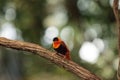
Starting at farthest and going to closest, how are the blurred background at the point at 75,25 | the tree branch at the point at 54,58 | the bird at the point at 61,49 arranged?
the blurred background at the point at 75,25
the bird at the point at 61,49
the tree branch at the point at 54,58

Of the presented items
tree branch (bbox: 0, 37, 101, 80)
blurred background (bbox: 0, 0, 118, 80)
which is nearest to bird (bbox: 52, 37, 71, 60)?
tree branch (bbox: 0, 37, 101, 80)

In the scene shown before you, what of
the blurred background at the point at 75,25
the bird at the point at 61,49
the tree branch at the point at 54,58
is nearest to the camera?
the tree branch at the point at 54,58

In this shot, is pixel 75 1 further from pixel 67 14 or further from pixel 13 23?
pixel 13 23

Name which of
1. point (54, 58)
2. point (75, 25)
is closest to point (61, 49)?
point (54, 58)

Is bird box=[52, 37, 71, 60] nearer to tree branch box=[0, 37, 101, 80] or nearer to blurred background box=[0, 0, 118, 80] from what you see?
tree branch box=[0, 37, 101, 80]

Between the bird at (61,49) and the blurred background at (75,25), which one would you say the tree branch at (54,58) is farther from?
the blurred background at (75,25)

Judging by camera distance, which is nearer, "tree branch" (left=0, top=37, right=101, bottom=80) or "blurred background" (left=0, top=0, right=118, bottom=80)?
"tree branch" (left=0, top=37, right=101, bottom=80)

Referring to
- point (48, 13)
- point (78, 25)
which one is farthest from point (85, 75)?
point (48, 13)

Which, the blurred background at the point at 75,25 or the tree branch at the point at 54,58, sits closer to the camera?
the tree branch at the point at 54,58

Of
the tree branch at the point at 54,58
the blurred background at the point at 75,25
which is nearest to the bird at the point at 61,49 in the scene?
the tree branch at the point at 54,58
